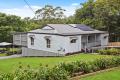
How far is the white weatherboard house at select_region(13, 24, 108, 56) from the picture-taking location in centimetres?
3378

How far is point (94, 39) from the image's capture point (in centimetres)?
4059

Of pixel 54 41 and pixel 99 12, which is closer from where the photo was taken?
pixel 54 41

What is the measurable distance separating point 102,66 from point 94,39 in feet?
72.3

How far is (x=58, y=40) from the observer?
3416 cm

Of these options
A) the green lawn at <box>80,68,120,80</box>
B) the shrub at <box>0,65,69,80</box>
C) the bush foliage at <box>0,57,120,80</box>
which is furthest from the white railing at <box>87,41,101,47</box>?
the shrub at <box>0,65,69,80</box>

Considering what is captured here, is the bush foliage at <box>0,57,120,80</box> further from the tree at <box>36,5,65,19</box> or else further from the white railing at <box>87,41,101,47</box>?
the tree at <box>36,5,65,19</box>

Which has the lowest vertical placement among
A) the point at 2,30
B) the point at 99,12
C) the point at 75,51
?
the point at 75,51

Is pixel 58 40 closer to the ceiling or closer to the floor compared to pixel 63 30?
closer to the floor

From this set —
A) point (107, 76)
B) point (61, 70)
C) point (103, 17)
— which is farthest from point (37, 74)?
point (103, 17)

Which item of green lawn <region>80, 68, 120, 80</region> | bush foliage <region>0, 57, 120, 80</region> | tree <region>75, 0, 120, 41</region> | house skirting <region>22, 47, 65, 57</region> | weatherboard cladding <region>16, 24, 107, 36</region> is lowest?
house skirting <region>22, 47, 65, 57</region>

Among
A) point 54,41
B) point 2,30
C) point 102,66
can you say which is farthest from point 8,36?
point 102,66

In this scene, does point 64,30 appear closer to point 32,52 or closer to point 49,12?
point 32,52

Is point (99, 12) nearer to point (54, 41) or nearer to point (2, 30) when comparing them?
point (54, 41)

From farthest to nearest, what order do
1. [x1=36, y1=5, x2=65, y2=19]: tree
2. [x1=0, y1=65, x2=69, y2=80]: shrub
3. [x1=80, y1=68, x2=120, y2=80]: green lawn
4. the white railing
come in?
[x1=36, y1=5, x2=65, y2=19]: tree
the white railing
[x1=80, y1=68, x2=120, y2=80]: green lawn
[x1=0, y1=65, x2=69, y2=80]: shrub
